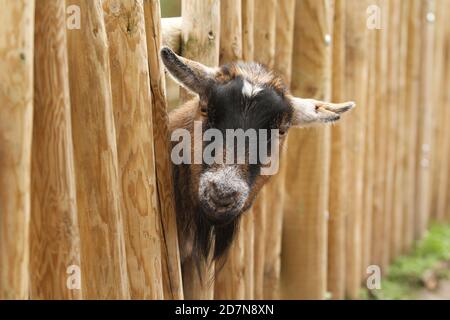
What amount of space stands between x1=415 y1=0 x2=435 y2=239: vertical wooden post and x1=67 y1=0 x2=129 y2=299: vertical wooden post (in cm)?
492

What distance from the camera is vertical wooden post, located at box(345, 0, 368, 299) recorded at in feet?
19.1

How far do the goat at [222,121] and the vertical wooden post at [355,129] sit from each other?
1.64m

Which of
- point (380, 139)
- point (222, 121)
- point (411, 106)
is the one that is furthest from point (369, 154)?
point (222, 121)

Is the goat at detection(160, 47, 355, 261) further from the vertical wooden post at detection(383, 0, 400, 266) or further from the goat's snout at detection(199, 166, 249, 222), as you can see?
the vertical wooden post at detection(383, 0, 400, 266)

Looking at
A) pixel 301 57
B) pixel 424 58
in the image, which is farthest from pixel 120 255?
pixel 424 58

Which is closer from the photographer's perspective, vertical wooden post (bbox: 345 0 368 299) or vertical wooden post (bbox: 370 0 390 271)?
vertical wooden post (bbox: 345 0 368 299)

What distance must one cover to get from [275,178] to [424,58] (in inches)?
129

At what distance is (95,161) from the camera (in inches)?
136

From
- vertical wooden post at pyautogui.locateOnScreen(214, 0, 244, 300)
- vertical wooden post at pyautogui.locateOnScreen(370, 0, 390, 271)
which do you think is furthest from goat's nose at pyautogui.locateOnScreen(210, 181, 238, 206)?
vertical wooden post at pyautogui.locateOnScreen(370, 0, 390, 271)

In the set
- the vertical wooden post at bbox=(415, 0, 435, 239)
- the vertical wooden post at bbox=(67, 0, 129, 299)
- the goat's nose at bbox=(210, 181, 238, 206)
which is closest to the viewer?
the vertical wooden post at bbox=(67, 0, 129, 299)

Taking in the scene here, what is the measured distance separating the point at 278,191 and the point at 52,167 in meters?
2.40

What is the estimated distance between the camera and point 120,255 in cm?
357

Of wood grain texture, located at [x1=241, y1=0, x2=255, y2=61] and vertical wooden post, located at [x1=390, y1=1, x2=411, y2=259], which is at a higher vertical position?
wood grain texture, located at [x1=241, y1=0, x2=255, y2=61]

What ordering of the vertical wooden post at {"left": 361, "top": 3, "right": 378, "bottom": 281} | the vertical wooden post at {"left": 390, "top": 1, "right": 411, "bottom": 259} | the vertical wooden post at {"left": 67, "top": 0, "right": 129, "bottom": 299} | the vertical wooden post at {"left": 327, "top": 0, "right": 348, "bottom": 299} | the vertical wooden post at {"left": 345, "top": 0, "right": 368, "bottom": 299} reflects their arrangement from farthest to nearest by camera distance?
the vertical wooden post at {"left": 390, "top": 1, "right": 411, "bottom": 259} → the vertical wooden post at {"left": 361, "top": 3, "right": 378, "bottom": 281} → the vertical wooden post at {"left": 345, "top": 0, "right": 368, "bottom": 299} → the vertical wooden post at {"left": 327, "top": 0, "right": 348, "bottom": 299} → the vertical wooden post at {"left": 67, "top": 0, "right": 129, "bottom": 299}
